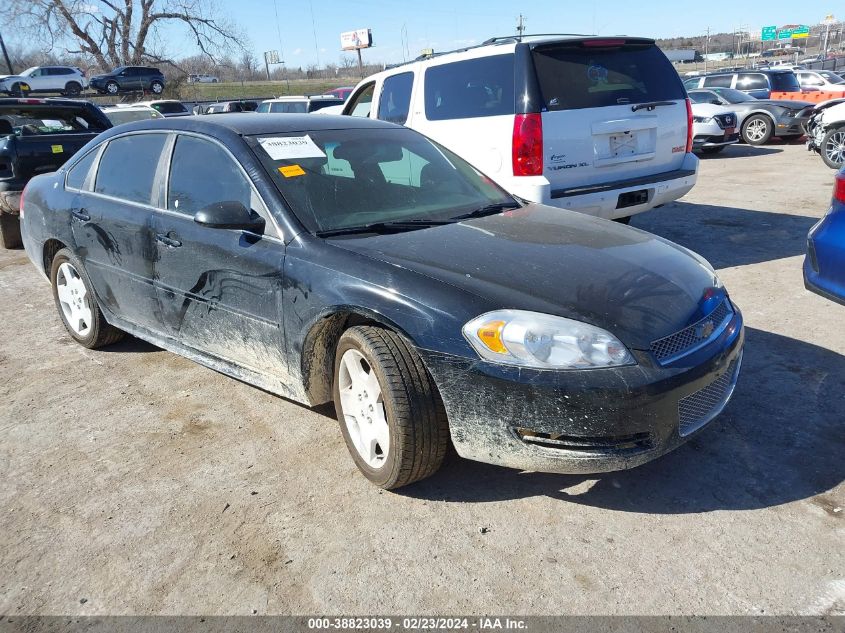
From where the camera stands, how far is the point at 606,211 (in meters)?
5.75

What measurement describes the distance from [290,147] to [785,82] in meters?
18.7

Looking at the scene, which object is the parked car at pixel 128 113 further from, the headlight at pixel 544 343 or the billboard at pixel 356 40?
the billboard at pixel 356 40

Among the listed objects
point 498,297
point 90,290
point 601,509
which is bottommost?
point 601,509

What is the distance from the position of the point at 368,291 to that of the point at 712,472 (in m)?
1.67

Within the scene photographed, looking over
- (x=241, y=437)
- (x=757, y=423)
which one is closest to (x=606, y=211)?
(x=757, y=423)

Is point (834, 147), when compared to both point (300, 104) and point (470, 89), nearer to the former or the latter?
point (470, 89)

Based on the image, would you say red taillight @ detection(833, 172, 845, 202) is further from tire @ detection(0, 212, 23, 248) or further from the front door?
tire @ detection(0, 212, 23, 248)

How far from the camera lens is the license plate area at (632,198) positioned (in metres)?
5.79

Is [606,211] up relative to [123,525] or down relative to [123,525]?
up

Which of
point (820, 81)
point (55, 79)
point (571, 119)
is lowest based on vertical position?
point (820, 81)

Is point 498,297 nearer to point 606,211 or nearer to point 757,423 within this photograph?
point 757,423

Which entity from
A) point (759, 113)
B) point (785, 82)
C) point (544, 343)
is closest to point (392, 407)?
point (544, 343)

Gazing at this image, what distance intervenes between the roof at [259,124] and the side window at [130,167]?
0.37 ft

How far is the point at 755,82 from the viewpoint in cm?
1811
